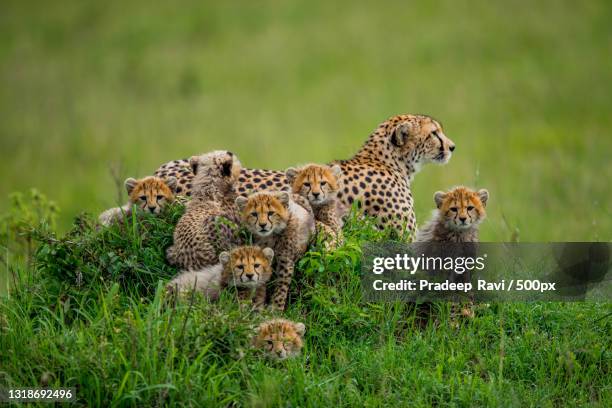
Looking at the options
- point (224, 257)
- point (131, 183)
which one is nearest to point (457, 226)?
point (224, 257)

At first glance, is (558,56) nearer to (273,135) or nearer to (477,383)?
(273,135)

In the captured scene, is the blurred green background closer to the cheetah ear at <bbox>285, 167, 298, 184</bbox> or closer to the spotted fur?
the cheetah ear at <bbox>285, 167, 298, 184</bbox>

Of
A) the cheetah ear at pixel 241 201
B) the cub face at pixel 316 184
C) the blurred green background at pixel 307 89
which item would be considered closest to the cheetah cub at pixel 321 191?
the cub face at pixel 316 184

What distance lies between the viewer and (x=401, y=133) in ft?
23.4

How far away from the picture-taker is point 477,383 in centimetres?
512

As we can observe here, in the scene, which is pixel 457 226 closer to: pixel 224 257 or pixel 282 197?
pixel 282 197

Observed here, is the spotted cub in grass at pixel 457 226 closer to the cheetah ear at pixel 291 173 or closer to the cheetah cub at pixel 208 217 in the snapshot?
the cheetah ear at pixel 291 173

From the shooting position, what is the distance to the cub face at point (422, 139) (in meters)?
7.11

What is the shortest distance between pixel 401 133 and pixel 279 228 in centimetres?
186

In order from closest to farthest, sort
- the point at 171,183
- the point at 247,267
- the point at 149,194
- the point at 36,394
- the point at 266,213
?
the point at 36,394
the point at 247,267
the point at 266,213
the point at 149,194
the point at 171,183

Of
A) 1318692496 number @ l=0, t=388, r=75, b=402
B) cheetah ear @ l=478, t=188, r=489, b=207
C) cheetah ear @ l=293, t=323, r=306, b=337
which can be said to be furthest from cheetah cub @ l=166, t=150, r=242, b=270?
cheetah ear @ l=478, t=188, r=489, b=207
